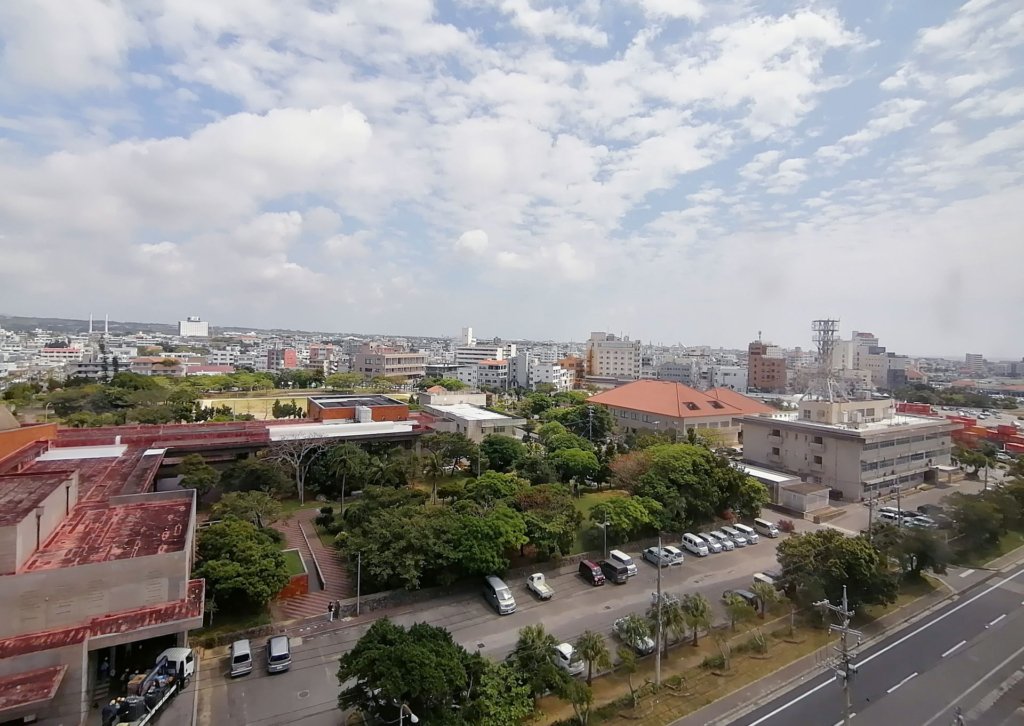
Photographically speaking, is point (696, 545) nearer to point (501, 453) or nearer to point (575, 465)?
point (575, 465)

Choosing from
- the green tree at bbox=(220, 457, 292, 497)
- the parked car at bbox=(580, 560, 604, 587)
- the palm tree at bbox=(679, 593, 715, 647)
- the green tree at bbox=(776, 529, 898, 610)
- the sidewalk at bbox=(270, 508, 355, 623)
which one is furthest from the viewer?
the green tree at bbox=(220, 457, 292, 497)

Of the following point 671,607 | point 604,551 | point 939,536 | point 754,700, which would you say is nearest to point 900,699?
point 754,700

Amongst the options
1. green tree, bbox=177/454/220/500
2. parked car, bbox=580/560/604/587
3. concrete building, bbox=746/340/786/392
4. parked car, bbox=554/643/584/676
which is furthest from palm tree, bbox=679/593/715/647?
concrete building, bbox=746/340/786/392

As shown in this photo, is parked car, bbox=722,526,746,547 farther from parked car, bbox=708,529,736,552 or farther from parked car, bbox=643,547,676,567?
parked car, bbox=643,547,676,567

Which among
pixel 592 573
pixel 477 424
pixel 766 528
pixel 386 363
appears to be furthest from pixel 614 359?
pixel 592 573

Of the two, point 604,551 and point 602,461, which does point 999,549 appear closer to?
point 604,551

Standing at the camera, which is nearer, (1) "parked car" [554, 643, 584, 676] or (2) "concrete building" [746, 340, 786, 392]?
(1) "parked car" [554, 643, 584, 676]
